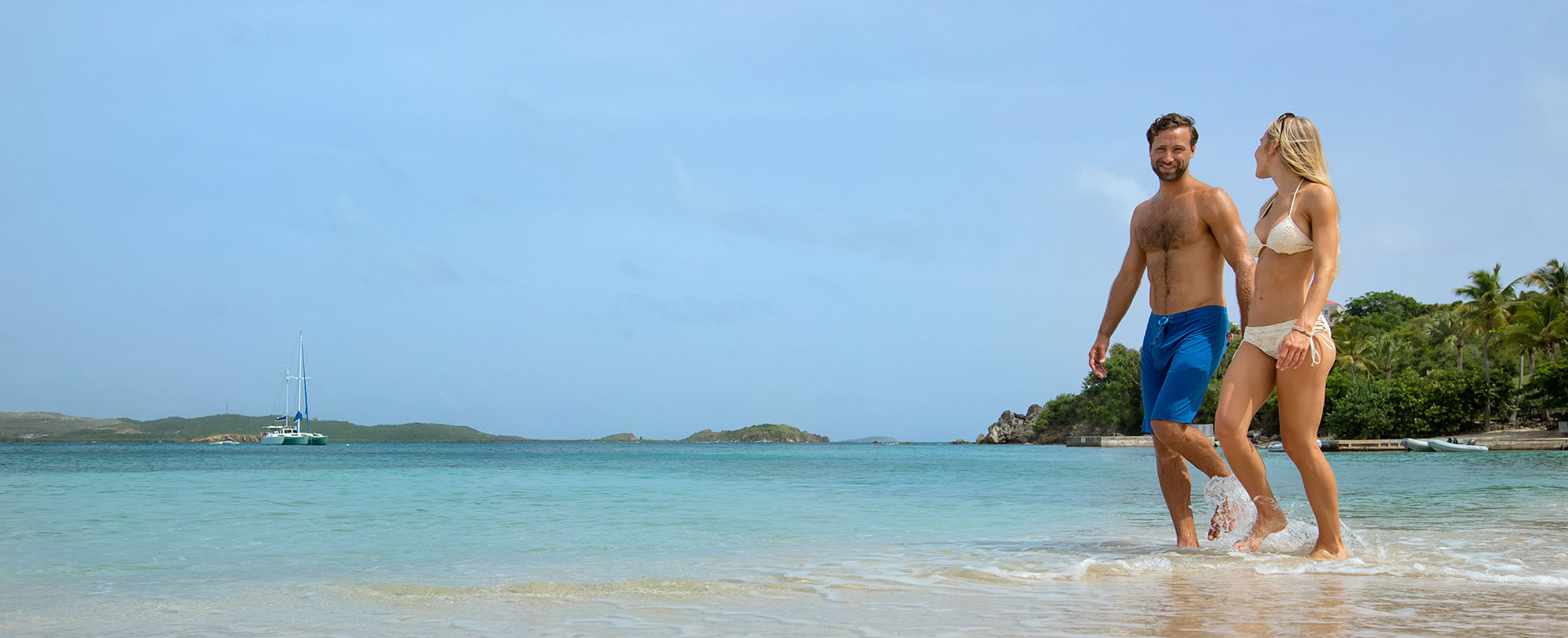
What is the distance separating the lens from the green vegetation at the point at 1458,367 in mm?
45500

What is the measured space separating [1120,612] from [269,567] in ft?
14.3

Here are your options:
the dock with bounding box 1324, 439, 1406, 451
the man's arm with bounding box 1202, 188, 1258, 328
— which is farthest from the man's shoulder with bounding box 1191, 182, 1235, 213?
the dock with bounding box 1324, 439, 1406, 451

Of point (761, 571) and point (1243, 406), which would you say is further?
point (761, 571)

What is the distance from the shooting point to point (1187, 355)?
15.8ft

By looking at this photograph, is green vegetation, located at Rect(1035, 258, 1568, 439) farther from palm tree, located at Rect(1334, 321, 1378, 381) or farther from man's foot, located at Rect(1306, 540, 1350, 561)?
man's foot, located at Rect(1306, 540, 1350, 561)

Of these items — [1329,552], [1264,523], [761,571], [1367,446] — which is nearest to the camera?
[1329,552]

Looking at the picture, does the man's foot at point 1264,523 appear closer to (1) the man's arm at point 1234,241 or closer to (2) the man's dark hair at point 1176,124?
(1) the man's arm at point 1234,241

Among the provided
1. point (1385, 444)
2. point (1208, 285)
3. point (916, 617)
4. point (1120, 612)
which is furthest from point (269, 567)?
point (1385, 444)

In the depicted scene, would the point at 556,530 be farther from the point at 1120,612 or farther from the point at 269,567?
the point at 1120,612

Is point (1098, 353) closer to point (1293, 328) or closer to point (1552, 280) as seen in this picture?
point (1293, 328)

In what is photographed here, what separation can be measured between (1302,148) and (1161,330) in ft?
3.41

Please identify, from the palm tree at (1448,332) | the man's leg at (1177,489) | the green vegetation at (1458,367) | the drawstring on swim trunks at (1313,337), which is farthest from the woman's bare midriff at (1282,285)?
the palm tree at (1448,332)

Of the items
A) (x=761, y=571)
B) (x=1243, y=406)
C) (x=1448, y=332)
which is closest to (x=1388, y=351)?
(x=1448, y=332)

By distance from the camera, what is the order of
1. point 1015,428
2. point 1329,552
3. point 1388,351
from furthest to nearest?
point 1015,428
point 1388,351
point 1329,552
